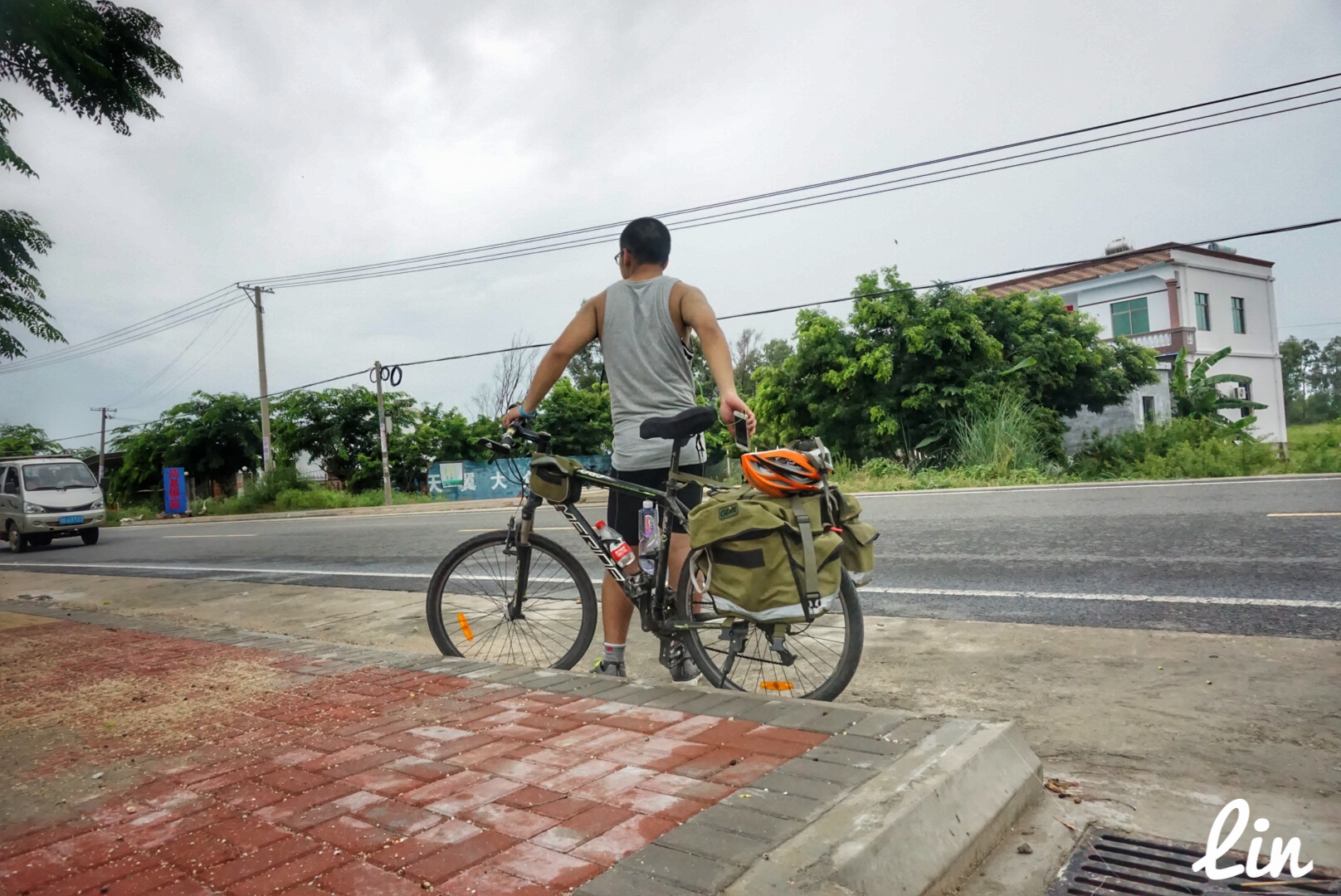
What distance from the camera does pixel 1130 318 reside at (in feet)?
129

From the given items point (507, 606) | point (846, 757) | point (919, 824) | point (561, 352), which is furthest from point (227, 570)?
point (919, 824)

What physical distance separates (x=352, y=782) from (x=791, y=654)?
1.52 meters

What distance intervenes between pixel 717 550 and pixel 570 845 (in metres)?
1.30

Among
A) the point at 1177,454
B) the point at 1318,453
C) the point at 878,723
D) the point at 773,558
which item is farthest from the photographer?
the point at 1177,454

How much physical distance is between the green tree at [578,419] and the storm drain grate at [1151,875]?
112ft

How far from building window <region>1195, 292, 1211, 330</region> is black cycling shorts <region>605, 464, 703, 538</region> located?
135ft

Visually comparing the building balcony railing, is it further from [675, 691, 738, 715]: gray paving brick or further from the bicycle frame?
[675, 691, 738, 715]: gray paving brick

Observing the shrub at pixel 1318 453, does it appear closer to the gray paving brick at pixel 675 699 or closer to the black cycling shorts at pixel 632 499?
the black cycling shorts at pixel 632 499

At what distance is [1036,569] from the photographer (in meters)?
6.39

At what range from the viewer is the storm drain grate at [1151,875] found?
1.95 m

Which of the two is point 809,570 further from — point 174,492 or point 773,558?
point 174,492

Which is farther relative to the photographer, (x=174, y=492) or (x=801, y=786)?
(x=174, y=492)

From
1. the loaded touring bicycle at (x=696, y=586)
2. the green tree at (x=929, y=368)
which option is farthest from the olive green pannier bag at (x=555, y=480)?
the green tree at (x=929, y=368)

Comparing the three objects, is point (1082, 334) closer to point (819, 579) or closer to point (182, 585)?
point (182, 585)
